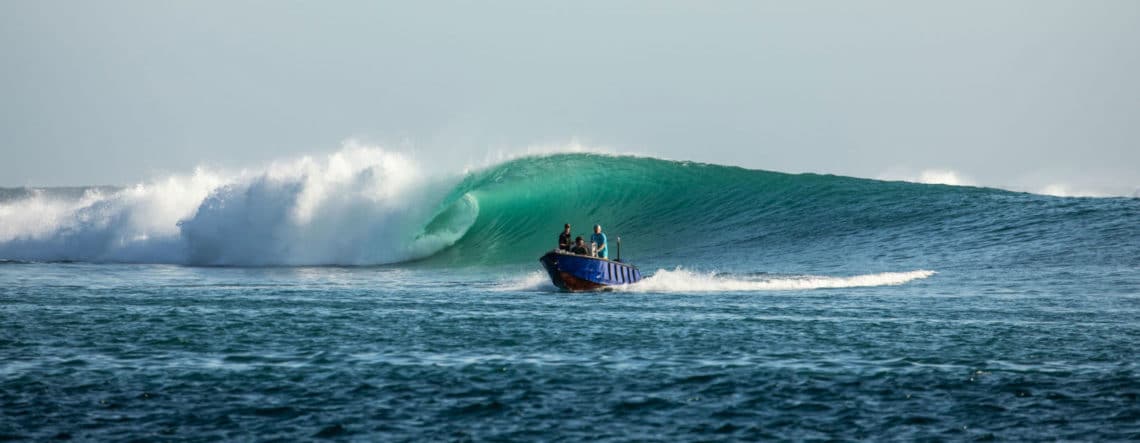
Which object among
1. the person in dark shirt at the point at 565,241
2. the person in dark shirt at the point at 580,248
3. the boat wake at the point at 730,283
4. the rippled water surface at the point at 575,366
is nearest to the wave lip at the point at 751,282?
the boat wake at the point at 730,283

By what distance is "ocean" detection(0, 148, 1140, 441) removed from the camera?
34.8 feet

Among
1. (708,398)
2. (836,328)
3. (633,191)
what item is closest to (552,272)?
(836,328)

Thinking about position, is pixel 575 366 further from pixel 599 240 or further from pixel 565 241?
pixel 599 240

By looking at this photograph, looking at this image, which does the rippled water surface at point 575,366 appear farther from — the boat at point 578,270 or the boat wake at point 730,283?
the boat wake at point 730,283

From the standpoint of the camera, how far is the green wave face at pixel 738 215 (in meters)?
32.2

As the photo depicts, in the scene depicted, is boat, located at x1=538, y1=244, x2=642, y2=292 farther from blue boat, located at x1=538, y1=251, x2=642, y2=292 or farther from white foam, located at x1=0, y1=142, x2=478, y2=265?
white foam, located at x1=0, y1=142, x2=478, y2=265

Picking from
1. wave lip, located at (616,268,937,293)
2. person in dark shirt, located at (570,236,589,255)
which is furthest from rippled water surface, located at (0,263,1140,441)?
person in dark shirt, located at (570,236,589,255)

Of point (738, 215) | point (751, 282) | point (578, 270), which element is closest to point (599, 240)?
point (578, 270)

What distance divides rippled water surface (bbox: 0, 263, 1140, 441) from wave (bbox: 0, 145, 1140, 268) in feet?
40.1

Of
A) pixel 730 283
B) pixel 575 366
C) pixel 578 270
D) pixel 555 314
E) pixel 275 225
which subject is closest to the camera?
pixel 575 366

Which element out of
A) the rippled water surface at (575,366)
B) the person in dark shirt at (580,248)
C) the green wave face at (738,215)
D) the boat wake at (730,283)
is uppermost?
the green wave face at (738,215)

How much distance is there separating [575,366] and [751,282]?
1291cm

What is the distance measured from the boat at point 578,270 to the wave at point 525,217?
7.38 meters

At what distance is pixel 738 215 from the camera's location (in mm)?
39281
